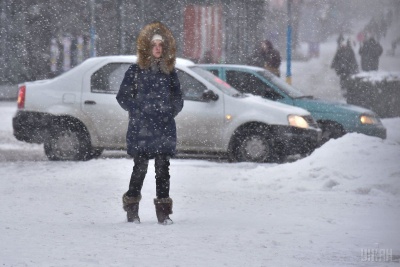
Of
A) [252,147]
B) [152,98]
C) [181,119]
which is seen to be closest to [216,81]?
[181,119]

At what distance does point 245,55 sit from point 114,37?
459 centimetres

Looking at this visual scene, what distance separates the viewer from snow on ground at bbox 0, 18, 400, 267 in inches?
280

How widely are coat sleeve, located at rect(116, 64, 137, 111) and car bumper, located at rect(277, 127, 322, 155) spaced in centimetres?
599

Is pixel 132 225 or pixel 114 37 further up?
pixel 114 37

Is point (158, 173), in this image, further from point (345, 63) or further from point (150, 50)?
point (345, 63)

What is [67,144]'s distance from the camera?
14266 millimetres

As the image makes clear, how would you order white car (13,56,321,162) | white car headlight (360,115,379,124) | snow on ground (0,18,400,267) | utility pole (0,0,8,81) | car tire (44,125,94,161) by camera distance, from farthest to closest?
utility pole (0,0,8,81) < white car headlight (360,115,379,124) < car tire (44,125,94,161) < white car (13,56,321,162) < snow on ground (0,18,400,267)

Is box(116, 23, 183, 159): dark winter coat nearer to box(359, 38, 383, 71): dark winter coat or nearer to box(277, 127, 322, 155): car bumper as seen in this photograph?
box(277, 127, 322, 155): car bumper

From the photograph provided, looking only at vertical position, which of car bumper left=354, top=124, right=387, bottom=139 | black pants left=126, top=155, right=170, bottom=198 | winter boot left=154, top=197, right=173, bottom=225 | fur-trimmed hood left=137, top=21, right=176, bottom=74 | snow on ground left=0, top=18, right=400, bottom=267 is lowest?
snow on ground left=0, top=18, right=400, bottom=267

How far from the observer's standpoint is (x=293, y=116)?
14242 millimetres

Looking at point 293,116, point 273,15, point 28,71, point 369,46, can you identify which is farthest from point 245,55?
point 273,15

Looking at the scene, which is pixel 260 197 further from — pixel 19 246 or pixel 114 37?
pixel 114 37

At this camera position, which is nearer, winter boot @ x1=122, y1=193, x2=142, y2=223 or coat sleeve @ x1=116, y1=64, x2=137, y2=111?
coat sleeve @ x1=116, y1=64, x2=137, y2=111

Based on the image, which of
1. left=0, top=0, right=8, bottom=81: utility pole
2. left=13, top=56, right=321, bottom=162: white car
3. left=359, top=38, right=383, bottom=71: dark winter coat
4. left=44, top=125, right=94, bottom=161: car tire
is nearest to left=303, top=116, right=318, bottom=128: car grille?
left=13, top=56, right=321, bottom=162: white car
